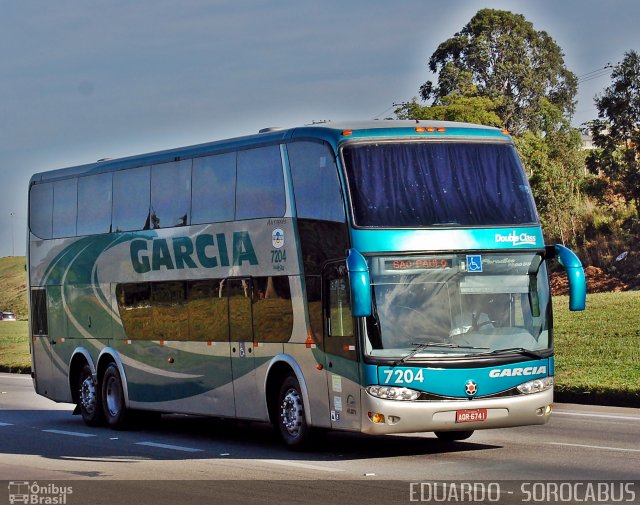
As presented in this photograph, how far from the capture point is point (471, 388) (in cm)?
1527

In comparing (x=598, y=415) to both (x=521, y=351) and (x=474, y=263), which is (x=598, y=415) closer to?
(x=521, y=351)

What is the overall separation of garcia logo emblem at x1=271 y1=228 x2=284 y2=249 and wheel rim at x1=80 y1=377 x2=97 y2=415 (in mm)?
6273

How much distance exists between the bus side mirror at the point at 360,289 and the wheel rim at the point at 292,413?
2.30m

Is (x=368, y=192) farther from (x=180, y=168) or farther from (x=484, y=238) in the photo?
(x=180, y=168)

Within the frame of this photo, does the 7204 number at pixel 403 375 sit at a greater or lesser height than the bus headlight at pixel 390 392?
greater

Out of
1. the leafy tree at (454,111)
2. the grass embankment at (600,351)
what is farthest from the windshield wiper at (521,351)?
the leafy tree at (454,111)

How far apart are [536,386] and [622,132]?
4704 cm

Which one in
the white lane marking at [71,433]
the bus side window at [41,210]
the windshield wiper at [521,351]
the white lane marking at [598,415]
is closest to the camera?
the windshield wiper at [521,351]

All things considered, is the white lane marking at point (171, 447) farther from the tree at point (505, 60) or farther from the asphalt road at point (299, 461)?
the tree at point (505, 60)

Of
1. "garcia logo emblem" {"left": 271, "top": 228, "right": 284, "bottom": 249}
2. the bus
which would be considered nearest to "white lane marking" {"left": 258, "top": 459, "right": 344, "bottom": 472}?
the bus

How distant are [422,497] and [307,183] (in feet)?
17.3

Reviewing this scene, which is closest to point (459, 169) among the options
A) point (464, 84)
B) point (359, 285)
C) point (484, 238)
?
point (484, 238)

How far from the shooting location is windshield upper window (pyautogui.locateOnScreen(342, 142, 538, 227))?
15492mm

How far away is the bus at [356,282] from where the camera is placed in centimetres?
1523
